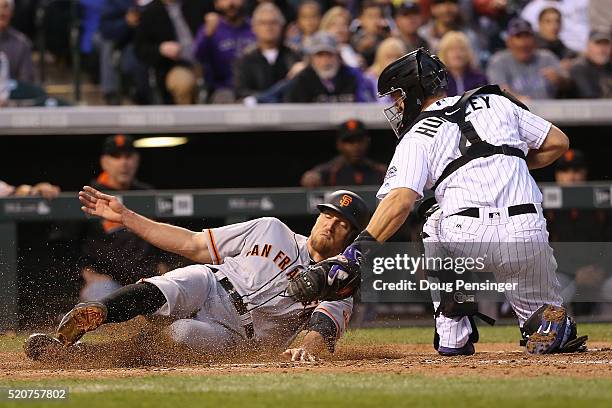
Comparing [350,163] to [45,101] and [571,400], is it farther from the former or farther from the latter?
[571,400]

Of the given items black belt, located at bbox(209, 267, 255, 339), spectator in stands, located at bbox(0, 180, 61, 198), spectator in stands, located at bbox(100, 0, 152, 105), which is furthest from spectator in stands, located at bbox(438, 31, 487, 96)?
black belt, located at bbox(209, 267, 255, 339)

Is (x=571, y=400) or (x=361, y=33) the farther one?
(x=361, y=33)

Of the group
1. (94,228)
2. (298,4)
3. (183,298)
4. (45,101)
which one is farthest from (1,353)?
(298,4)

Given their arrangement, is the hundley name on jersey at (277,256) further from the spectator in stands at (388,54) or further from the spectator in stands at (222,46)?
the spectator in stands at (222,46)

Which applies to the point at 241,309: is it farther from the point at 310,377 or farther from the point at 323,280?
the point at 310,377

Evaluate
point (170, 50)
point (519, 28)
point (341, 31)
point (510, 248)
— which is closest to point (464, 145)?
point (510, 248)

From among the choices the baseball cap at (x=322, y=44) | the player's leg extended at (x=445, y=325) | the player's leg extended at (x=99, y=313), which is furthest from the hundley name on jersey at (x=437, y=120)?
the baseball cap at (x=322, y=44)
